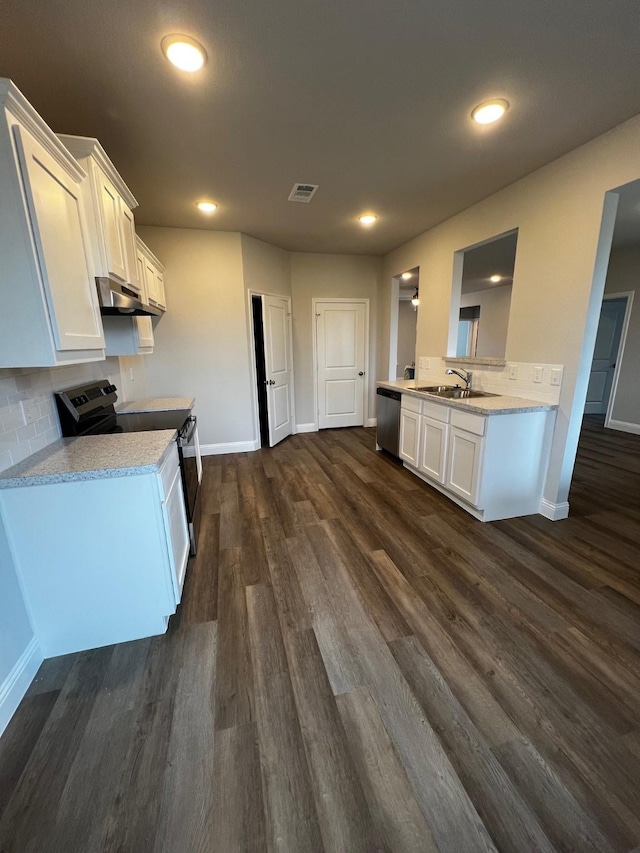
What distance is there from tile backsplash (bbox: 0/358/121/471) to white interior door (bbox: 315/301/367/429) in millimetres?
3695

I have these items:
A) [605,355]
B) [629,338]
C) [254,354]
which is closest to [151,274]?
[254,354]

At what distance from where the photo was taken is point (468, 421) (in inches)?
107

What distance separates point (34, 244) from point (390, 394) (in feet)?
11.0

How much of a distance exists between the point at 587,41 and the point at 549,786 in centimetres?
294

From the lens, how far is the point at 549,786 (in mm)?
1118

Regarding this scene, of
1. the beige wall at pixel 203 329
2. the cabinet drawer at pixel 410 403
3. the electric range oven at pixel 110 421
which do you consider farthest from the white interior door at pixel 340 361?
the electric range oven at pixel 110 421

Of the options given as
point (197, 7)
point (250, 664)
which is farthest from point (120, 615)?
point (197, 7)

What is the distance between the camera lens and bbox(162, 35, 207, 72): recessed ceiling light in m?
1.47

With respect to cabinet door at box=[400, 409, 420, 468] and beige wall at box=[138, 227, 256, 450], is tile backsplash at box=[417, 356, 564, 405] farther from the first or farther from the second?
beige wall at box=[138, 227, 256, 450]

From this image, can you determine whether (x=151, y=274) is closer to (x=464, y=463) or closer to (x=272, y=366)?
(x=272, y=366)

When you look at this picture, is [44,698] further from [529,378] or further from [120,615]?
[529,378]

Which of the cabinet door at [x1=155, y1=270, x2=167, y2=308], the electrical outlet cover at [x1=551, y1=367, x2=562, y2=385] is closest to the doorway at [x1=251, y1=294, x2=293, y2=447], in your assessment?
the cabinet door at [x1=155, y1=270, x2=167, y2=308]

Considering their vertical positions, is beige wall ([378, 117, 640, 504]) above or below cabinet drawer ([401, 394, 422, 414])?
above

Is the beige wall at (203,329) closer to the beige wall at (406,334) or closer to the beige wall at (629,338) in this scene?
the beige wall at (629,338)
